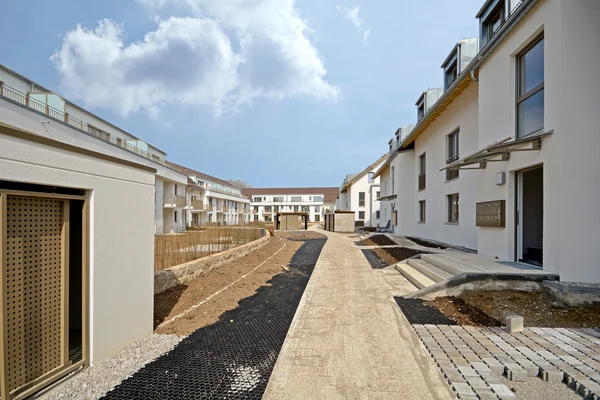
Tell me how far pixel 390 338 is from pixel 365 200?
40626mm

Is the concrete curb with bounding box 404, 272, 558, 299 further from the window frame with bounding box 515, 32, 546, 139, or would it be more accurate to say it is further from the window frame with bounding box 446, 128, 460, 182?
the window frame with bounding box 446, 128, 460, 182

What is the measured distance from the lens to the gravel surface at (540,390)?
2.97m

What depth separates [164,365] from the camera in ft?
11.8

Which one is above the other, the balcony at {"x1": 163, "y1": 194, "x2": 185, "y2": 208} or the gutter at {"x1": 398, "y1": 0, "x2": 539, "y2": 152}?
the gutter at {"x1": 398, "y1": 0, "x2": 539, "y2": 152}

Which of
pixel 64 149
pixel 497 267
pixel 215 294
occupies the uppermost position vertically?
pixel 64 149

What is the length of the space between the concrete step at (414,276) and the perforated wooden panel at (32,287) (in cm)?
657

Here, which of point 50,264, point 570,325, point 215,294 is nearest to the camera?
point 50,264

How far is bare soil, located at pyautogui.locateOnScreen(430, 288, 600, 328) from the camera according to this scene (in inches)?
196

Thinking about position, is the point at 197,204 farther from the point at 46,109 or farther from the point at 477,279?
the point at 477,279

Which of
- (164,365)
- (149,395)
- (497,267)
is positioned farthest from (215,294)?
(497,267)

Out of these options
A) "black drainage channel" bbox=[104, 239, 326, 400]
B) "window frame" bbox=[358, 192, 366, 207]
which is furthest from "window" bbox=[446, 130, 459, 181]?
"window frame" bbox=[358, 192, 366, 207]

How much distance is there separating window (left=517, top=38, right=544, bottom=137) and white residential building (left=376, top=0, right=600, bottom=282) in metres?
0.02

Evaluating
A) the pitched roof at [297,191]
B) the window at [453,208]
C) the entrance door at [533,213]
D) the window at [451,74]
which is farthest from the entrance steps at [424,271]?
the pitched roof at [297,191]

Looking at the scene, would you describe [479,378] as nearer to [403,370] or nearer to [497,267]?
[403,370]
